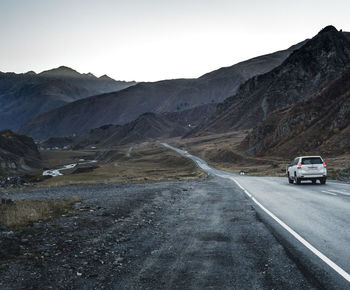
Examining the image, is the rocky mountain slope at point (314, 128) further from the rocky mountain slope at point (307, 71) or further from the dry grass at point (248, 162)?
the rocky mountain slope at point (307, 71)

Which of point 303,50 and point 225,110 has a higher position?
point 303,50

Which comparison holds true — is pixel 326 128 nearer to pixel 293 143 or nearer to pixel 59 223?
pixel 293 143

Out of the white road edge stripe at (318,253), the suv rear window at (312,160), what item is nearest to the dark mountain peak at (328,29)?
the suv rear window at (312,160)

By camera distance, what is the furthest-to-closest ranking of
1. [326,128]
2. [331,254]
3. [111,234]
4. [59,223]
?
[326,128] → [59,223] → [111,234] → [331,254]

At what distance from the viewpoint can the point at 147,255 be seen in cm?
698

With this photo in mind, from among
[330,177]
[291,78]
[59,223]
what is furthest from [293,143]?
[291,78]

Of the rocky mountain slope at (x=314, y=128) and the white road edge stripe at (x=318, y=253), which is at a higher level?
the rocky mountain slope at (x=314, y=128)

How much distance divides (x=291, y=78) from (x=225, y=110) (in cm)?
5675

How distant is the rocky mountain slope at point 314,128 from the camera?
56603 millimetres

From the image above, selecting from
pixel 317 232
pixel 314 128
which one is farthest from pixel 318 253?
pixel 314 128

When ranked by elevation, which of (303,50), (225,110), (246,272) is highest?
(303,50)

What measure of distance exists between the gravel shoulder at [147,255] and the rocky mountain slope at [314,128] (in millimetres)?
49734

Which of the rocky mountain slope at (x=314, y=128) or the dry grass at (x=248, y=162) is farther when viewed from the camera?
the rocky mountain slope at (x=314, y=128)

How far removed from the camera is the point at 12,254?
22.6ft
